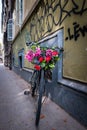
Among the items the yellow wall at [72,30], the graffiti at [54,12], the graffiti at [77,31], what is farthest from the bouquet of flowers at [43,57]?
the graffiti at [54,12]

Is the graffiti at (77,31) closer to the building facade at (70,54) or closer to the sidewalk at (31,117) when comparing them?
the building facade at (70,54)

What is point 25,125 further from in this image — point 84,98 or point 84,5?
point 84,5

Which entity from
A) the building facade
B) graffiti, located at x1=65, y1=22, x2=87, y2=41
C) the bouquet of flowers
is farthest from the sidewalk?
graffiti, located at x1=65, y1=22, x2=87, y2=41

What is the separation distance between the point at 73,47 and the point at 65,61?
0.58m

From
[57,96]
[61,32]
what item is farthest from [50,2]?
[57,96]

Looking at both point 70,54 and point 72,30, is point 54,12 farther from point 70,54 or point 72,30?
point 70,54

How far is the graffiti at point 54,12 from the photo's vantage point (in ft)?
12.8

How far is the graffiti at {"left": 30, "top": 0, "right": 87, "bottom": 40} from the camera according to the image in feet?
12.8

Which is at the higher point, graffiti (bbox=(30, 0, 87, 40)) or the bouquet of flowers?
graffiti (bbox=(30, 0, 87, 40))

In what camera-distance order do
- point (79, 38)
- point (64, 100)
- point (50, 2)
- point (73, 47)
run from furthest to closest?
point (50, 2) → point (64, 100) → point (73, 47) → point (79, 38)

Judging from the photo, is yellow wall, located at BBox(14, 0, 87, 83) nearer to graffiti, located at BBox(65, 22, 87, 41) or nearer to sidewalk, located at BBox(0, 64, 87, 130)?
graffiti, located at BBox(65, 22, 87, 41)

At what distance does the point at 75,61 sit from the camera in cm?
397

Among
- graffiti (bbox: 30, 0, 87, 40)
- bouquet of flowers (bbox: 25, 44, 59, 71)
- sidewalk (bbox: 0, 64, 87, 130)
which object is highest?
graffiti (bbox: 30, 0, 87, 40)

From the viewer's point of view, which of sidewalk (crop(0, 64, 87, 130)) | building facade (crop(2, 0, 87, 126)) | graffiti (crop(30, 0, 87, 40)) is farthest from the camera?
graffiti (crop(30, 0, 87, 40))
